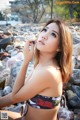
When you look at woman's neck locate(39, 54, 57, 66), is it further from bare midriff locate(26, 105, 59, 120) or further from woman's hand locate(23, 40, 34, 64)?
bare midriff locate(26, 105, 59, 120)

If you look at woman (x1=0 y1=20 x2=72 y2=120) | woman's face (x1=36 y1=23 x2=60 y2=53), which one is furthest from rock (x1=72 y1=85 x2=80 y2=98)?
woman's face (x1=36 y1=23 x2=60 y2=53)

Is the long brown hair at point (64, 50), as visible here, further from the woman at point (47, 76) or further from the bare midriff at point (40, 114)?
the bare midriff at point (40, 114)

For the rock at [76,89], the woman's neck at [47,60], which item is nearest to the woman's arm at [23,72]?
the woman's neck at [47,60]

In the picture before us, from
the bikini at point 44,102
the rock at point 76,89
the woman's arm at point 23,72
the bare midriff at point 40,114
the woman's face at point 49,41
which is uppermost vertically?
the woman's face at point 49,41

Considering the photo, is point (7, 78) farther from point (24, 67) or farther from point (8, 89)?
point (24, 67)

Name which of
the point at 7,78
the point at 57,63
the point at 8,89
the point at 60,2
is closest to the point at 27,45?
the point at 57,63

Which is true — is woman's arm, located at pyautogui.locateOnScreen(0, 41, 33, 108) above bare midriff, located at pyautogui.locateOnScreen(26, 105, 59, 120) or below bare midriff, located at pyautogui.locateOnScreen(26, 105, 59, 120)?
above

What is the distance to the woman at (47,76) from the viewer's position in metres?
2.24

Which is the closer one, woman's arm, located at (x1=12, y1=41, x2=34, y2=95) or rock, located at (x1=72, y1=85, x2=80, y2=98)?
woman's arm, located at (x1=12, y1=41, x2=34, y2=95)

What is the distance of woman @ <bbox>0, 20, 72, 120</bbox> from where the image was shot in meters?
2.24

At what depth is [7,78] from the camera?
4.54 m

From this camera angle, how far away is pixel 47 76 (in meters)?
2.22

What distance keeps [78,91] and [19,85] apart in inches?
70.1

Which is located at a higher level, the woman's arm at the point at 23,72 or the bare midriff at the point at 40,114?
the woman's arm at the point at 23,72
